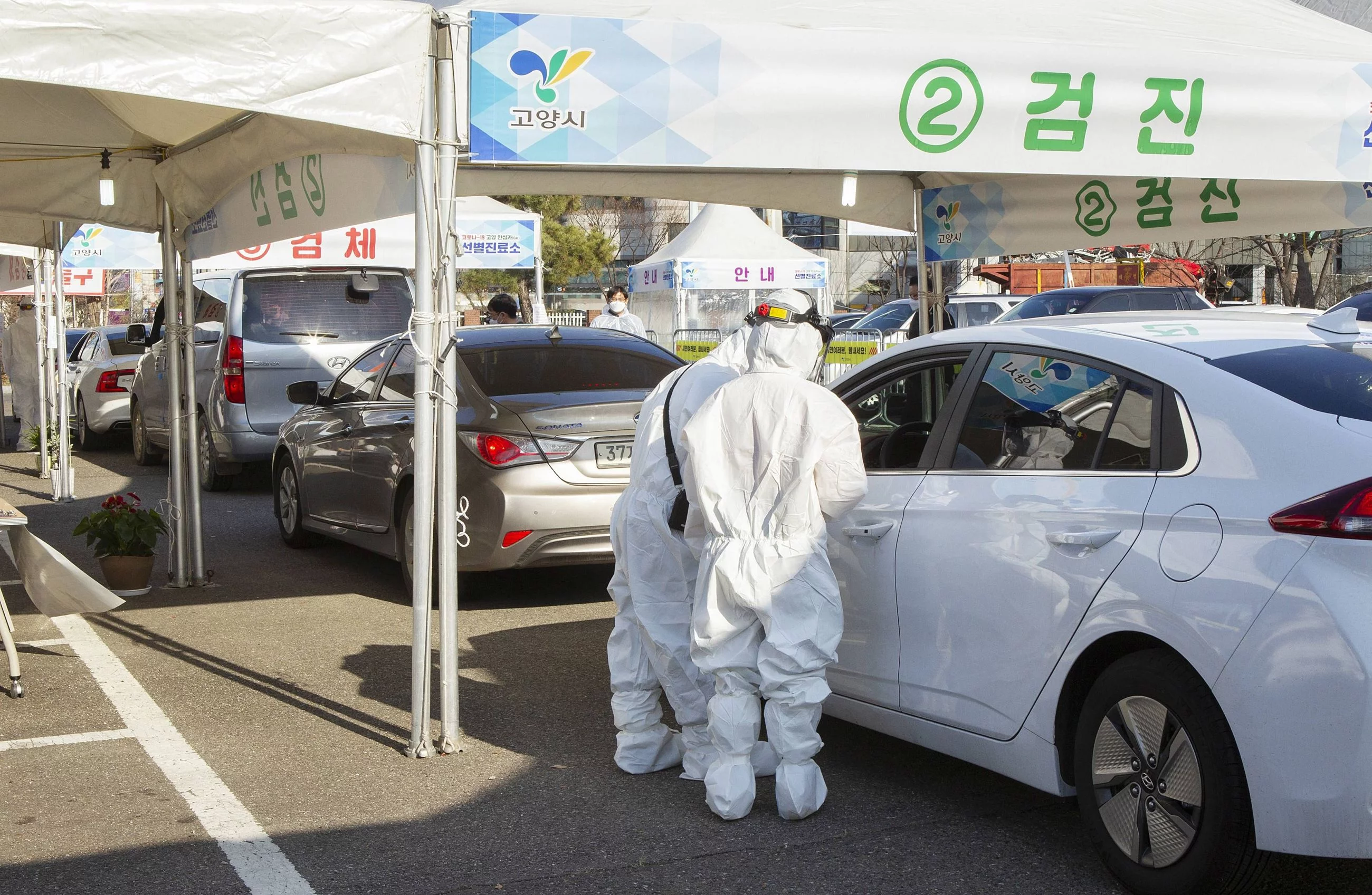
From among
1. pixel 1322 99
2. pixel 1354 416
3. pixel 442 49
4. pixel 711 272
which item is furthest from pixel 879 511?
pixel 711 272

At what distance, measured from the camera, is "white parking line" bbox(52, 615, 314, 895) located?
416cm

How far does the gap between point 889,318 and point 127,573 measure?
64.1 ft

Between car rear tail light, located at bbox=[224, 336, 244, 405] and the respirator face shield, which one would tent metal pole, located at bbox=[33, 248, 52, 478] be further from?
the respirator face shield

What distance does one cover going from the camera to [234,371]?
1259cm

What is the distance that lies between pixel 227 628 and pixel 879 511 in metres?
4.22

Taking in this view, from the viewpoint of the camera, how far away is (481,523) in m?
7.48

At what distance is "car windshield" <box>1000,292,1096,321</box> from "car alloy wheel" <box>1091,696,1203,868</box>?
→ 14145 mm

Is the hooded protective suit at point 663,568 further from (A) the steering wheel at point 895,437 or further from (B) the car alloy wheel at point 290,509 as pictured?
(B) the car alloy wheel at point 290,509

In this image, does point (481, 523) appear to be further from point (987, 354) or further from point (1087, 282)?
point (1087, 282)

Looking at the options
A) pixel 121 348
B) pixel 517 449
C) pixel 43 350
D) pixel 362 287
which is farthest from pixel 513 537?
pixel 121 348

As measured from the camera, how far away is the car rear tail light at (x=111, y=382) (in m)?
17.5

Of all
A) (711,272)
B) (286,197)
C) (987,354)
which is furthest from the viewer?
(711,272)

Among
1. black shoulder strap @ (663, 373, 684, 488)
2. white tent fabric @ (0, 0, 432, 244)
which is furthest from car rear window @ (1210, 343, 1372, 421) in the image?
white tent fabric @ (0, 0, 432, 244)

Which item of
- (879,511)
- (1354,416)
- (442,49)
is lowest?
(879,511)
